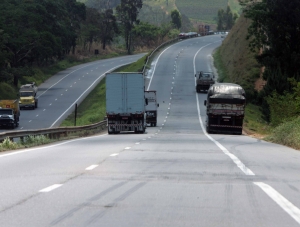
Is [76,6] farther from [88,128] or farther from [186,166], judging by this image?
[186,166]

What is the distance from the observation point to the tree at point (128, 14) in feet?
492

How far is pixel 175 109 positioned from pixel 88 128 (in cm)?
2408

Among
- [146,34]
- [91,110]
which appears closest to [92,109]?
[91,110]

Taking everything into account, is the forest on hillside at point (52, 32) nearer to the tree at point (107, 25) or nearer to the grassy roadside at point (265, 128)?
the tree at point (107, 25)

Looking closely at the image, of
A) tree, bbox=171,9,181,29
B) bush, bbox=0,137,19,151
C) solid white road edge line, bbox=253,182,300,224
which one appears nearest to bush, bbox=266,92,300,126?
bush, bbox=0,137,19,151

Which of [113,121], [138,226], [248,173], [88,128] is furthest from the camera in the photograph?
[88,128]

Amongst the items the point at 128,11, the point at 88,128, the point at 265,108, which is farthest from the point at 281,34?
the point at 128,11

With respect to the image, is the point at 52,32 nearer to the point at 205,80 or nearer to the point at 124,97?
the point at 205,80

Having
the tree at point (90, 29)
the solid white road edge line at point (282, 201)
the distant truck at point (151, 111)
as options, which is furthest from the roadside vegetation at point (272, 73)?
the tree at point (90, 29)

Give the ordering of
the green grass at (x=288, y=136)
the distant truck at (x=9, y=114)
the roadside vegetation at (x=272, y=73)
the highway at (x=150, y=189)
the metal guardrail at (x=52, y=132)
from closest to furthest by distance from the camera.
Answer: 1. the highway at (x=150, y=189)
2. the green grass at (x=288, y=136)
3. the metal guardrail at (x=52, y=132)
4. the roadside vegetation at (x=272, y=73)
5. the distant truck at (x=9, y=114)

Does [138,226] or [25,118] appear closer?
[138,226]

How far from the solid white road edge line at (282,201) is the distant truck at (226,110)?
95.0 ft

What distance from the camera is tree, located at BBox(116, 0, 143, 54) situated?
150m

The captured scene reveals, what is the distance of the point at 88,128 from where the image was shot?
4441 cm
